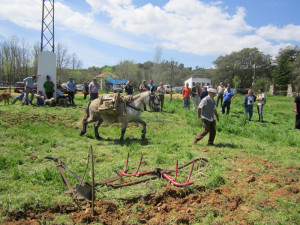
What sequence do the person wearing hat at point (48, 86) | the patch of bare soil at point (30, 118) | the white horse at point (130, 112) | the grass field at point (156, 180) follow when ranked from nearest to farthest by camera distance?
the grass field at point (156, 180)
the white horse at point (130, 112)
the patch of bare soil at point (30, 118)
the person wearing hat at point (48, 86)

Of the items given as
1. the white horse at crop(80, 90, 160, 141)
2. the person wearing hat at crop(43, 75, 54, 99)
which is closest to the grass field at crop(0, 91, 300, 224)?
the white horse at crop(80, 90, 160, 141)

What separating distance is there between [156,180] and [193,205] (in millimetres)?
1156

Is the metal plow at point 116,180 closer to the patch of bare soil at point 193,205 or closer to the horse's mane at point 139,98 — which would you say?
the patch of bare soil at point 193,205

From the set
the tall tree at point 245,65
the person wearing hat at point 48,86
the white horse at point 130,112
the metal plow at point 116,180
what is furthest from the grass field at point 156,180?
the tall tree at point 245,65

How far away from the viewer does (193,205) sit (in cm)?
409

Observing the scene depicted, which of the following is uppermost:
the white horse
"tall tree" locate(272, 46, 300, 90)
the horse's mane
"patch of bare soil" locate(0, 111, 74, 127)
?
"tall tree" locate(272, 46, 300, 90)

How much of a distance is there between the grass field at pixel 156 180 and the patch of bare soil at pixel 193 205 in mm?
16

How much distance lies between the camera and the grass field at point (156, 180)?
3.77 m

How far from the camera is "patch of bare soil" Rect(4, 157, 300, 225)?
366cm

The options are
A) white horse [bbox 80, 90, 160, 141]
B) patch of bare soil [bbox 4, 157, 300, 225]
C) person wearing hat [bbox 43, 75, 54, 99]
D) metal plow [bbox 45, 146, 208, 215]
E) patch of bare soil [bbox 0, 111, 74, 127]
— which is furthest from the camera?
person wearing hat [bbox 43, 75, 54, 99]

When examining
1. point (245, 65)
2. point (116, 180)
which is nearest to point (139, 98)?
point (116, 180)

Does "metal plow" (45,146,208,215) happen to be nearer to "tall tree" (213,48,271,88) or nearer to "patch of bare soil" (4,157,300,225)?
"patch of bare soil" (4,157,300,225)

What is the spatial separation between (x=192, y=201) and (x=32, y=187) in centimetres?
310

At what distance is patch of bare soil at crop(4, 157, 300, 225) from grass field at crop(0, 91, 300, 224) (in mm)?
16
